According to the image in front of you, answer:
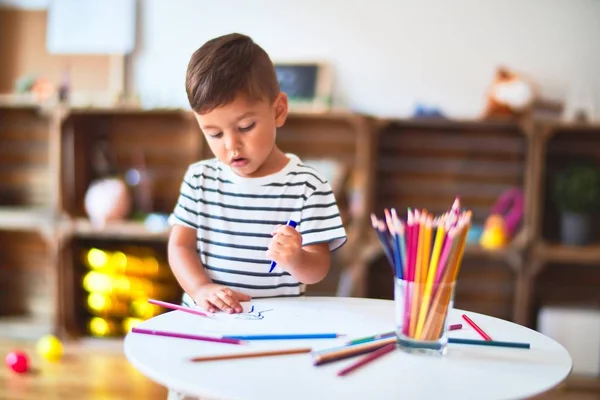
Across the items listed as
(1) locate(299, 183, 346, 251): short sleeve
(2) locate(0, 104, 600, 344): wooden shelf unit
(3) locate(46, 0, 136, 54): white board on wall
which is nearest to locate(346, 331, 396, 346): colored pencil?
(1) locate(299, 183, 346, 251): short sleeve

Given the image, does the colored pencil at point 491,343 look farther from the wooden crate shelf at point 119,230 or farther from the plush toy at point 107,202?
the plush toy at point 107,202

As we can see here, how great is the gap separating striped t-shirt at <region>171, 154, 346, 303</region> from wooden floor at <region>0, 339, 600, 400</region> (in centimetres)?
119

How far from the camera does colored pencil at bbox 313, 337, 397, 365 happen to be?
75 cm

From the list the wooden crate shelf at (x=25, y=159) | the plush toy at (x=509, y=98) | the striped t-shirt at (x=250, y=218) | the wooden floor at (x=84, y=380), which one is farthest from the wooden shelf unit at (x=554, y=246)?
the wooden crate shelf at (x=25, y=159)

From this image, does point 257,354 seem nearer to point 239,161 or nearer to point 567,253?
point 239,161

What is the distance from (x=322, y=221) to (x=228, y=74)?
297mm

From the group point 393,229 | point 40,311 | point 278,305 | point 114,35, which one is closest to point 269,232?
point 278,305

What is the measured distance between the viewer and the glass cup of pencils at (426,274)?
784 mm

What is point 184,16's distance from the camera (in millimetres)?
2863

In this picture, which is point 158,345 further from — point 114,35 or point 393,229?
point 114,35

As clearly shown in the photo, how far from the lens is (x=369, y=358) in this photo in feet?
2.50

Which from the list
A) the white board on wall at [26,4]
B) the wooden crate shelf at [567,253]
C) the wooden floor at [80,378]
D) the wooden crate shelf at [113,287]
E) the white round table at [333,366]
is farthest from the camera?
the white board on wall at [26,4]

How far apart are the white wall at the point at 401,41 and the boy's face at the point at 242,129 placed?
1.70 m

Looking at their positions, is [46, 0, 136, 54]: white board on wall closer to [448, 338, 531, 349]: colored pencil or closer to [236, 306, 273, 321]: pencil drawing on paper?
[236, 306, 273, 321]: pencil drawing on paper
